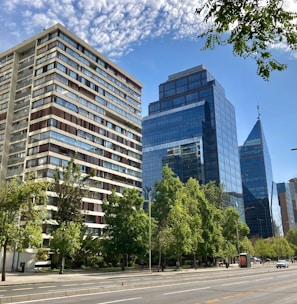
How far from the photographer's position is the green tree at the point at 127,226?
42.7 metres

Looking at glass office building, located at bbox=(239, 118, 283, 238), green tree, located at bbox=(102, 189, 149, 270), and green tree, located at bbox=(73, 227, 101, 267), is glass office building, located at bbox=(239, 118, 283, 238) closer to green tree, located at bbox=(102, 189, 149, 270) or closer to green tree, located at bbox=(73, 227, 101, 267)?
green tree, located at bbox=(73, 227, 101, 267)

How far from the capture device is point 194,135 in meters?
121

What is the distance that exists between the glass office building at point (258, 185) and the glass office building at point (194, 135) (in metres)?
26.9

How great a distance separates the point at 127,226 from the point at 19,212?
19.2m

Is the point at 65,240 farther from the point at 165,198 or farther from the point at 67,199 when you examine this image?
the point at 165,198

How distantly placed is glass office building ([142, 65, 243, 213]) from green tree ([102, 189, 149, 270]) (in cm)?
6955

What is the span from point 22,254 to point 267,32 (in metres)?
39.8

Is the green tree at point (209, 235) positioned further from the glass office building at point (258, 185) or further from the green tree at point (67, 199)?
the glass office building at point (258, 185)

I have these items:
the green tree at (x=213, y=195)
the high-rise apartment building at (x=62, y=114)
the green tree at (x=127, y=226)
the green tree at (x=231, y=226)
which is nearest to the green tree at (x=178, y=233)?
the green tree at (x=127, y=226)

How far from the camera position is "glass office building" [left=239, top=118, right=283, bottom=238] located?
14775 centimetres

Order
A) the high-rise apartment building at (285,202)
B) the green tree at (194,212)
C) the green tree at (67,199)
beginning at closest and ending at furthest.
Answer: the green tree at (67,199) → the green tree at (194,212) → the high-rise apartment building at (285,202)

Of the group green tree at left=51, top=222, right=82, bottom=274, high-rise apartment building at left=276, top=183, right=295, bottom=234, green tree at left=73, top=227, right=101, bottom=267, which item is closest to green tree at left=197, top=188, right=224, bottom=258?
green tree at left=73, top=227, right=101, bottom=267

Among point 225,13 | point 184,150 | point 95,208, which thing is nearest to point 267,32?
point 225,13

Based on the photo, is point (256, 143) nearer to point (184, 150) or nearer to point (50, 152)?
point (184, 150)
